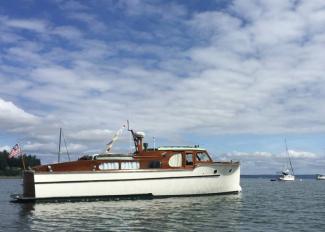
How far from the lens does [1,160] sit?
195 m

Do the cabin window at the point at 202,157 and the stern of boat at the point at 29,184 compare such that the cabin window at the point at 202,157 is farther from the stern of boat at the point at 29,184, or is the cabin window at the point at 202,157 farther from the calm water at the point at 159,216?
the stern of boat at the point at 29,184

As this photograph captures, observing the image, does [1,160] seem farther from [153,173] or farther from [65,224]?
[65,224]

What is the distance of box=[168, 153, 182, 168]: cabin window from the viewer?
152 ft

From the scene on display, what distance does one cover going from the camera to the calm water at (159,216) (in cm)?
2822

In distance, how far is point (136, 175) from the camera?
146 feet

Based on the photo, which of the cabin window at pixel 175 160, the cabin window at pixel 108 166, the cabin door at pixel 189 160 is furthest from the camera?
the cabin door at pixel 189 160

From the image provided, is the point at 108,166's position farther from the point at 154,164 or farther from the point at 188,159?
the point at 188,159

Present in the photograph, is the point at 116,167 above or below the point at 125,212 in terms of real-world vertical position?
above

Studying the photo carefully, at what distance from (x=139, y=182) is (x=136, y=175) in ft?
2.39

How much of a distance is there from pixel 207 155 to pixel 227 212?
13099 millimetres

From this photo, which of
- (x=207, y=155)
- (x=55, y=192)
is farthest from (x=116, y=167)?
(x=207, y=155)

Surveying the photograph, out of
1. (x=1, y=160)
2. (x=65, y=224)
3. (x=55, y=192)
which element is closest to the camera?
(x=65, y=224)

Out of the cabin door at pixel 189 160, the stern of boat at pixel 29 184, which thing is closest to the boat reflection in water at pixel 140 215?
the stern of boat at pixel 29 184

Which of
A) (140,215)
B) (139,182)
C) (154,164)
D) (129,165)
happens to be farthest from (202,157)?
(140,215)
